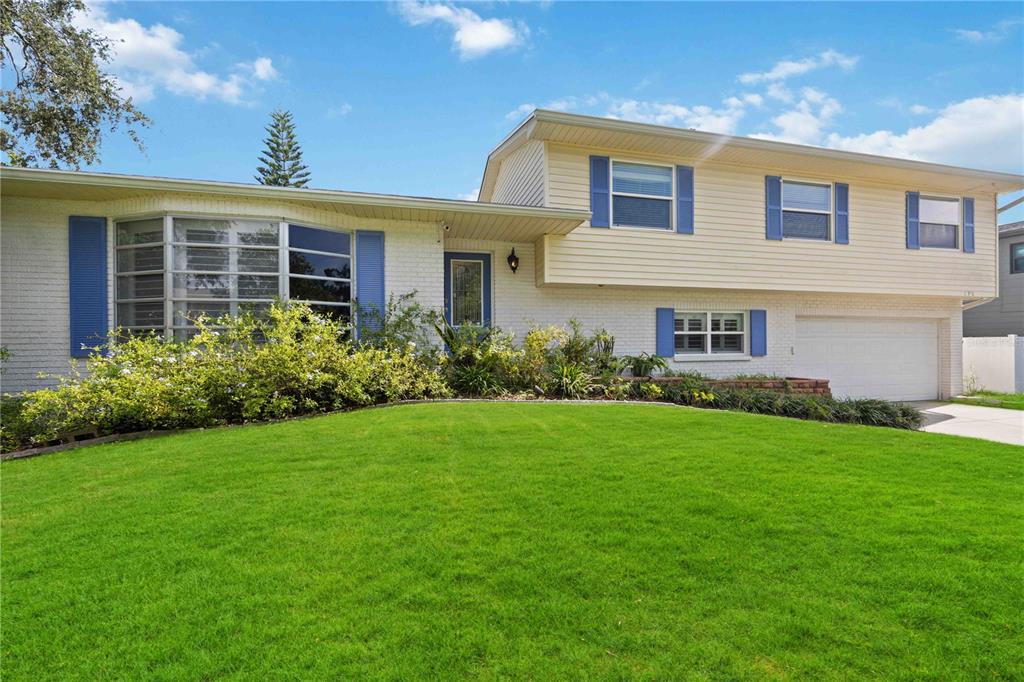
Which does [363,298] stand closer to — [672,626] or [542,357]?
[542,357]

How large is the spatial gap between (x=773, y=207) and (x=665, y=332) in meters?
3.67

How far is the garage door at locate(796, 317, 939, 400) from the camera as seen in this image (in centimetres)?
1188

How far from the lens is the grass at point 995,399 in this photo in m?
10.8

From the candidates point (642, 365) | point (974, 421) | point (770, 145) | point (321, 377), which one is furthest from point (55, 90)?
point (974, 421)

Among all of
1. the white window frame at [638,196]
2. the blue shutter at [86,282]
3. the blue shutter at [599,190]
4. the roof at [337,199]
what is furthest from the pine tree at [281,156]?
the white window frame at [638,196]

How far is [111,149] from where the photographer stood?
12688 mm

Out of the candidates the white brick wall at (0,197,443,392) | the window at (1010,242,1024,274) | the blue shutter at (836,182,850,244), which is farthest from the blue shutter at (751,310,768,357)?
the window at (1010,242,1024,274)

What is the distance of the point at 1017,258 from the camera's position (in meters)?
16.0

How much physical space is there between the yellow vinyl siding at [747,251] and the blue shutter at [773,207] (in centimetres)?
14

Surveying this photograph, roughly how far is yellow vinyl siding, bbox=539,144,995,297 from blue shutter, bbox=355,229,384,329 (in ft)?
10.3

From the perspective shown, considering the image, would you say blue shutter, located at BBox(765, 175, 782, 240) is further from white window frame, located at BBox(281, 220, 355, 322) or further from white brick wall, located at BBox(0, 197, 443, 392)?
white brick wall, located at BBox(0, 197, 443, 392)

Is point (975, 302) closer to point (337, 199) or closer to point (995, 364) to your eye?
point (995, 364)

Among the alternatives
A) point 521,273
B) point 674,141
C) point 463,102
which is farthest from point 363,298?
point 674,141

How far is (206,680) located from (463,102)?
11.2 metres
